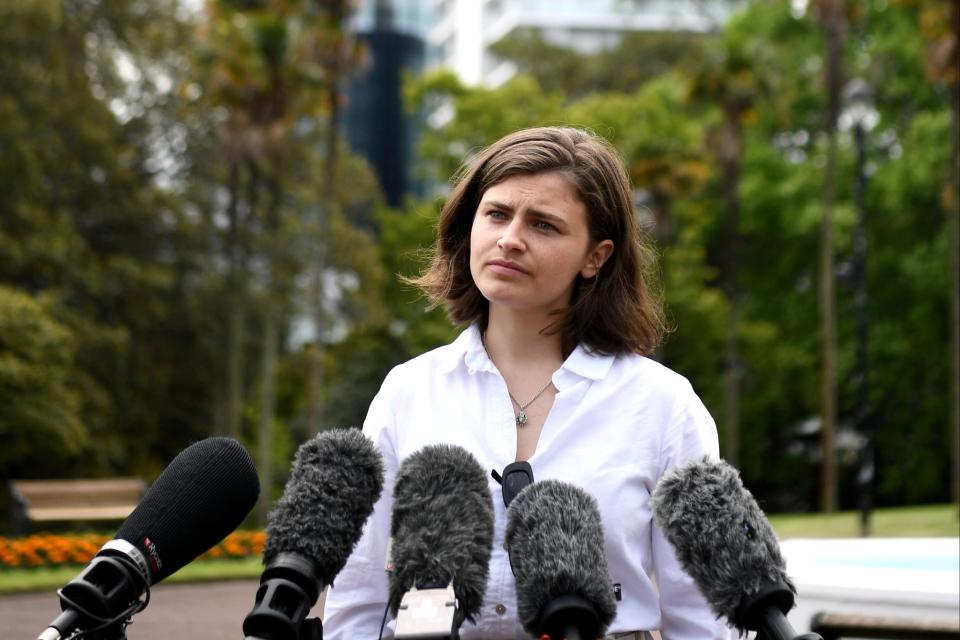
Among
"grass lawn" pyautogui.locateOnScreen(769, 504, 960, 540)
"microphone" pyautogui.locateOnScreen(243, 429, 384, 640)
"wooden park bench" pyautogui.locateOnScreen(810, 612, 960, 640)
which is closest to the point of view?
"microphone" pyautogui.locateOnScreen(243, 429, 384, 640)

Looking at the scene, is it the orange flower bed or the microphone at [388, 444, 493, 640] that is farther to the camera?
the orange flower bed

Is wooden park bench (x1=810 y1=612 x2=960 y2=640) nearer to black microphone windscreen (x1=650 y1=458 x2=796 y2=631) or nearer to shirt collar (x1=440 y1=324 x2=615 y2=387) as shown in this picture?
shirt collar (x1=440 y1=324 x2=615 y2=387)

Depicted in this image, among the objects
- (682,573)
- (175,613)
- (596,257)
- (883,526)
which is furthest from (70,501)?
(682,573)

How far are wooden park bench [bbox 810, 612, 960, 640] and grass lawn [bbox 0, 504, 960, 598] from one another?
12.5 ft

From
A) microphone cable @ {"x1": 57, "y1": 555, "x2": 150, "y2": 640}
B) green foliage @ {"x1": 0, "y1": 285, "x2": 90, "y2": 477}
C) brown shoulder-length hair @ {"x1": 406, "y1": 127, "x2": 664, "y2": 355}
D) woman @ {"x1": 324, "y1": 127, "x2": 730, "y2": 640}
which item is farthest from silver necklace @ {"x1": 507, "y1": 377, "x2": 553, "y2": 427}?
green foliage @ {"x1": 0, "y1": 285, "x2": 90, "y2": 477}

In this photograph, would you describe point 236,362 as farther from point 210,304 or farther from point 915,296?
point 915,296

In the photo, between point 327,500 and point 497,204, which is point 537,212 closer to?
point 497,204


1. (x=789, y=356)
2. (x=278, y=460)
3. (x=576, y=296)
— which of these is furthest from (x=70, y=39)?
(x=576, y=296)

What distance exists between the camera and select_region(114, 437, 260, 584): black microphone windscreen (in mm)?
2625

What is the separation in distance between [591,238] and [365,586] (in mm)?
913

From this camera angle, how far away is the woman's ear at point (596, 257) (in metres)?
3.10

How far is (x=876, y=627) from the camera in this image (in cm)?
657

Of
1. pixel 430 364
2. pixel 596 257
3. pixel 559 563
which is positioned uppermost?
pixel 596 257

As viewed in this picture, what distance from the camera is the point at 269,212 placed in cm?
3319
